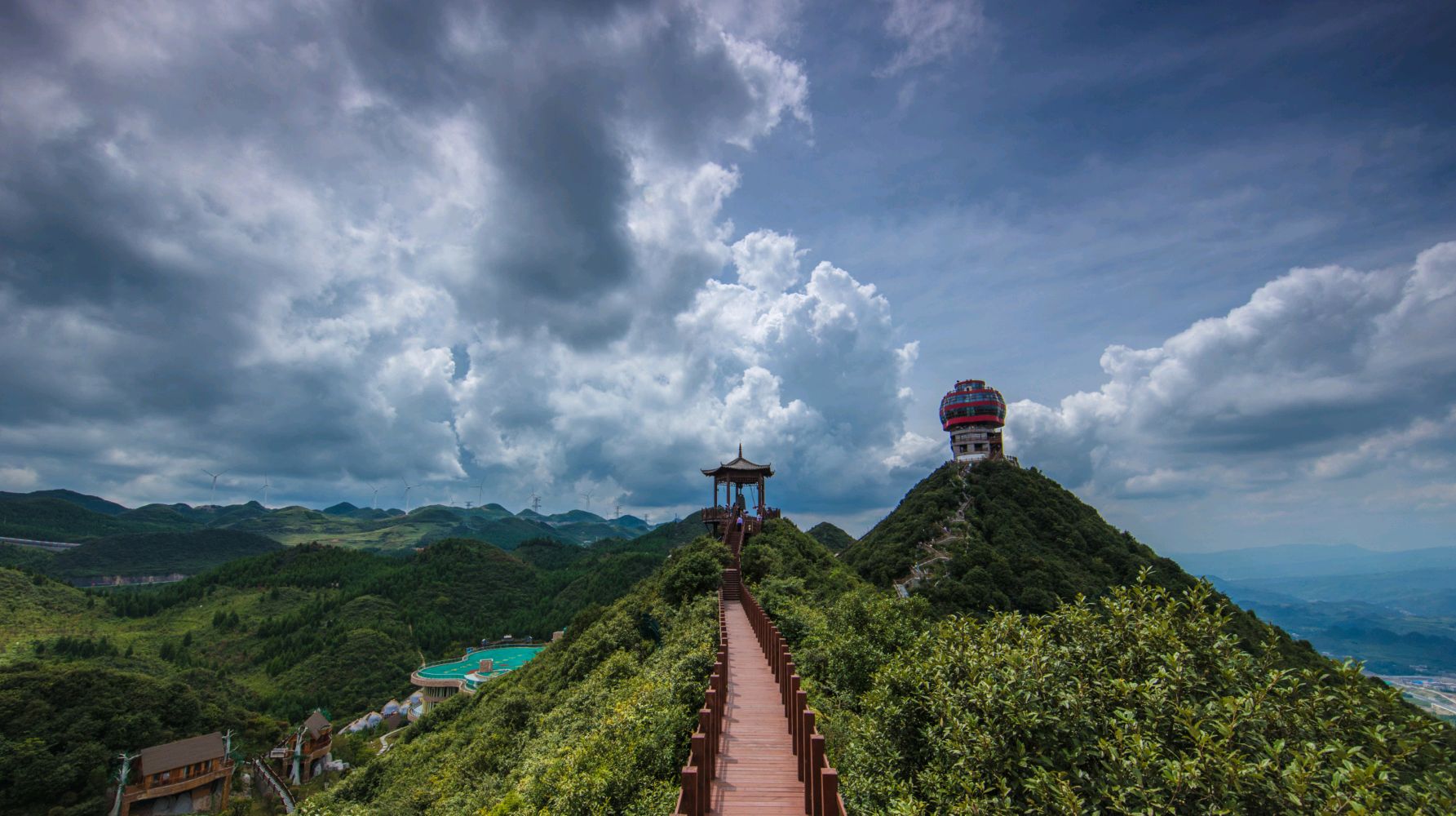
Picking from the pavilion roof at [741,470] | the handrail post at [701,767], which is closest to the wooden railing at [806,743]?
the handrail post at [701,767]

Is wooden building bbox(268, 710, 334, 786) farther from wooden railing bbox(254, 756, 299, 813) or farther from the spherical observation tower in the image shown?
the spherical observation tower

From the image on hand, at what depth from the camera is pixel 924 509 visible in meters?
59.8

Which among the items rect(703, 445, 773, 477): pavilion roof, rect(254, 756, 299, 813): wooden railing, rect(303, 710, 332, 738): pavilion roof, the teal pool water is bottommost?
rect(254, 756, 299, 813): wooden railing

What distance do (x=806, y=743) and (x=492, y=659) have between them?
239ft

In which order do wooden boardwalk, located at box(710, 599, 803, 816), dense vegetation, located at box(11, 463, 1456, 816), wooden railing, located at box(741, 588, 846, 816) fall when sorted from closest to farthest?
dense vegetation, located at box(11, 463, 1456, 816)
wooden railing, located at box(741, 588, 846, 816)
wooden boardwalk, located at box(710, 599, 803, 816)

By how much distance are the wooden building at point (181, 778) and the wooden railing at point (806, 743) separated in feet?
199

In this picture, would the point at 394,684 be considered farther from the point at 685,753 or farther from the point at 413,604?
the point at 685,753

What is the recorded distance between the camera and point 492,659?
237 ft

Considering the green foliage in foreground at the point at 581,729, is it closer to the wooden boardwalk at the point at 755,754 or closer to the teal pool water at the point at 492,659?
the wooden boardwalk at the point at 755,754

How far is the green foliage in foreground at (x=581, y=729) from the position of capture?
11359 millimetres

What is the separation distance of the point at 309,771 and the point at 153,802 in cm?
1201

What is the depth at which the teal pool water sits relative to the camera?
66.3 meters

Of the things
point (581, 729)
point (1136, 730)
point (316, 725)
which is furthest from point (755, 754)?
point (316, 725)

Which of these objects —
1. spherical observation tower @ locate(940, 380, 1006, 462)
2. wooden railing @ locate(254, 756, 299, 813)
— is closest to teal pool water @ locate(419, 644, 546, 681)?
wooden railing @ locate(254, 756, 299, 813)
